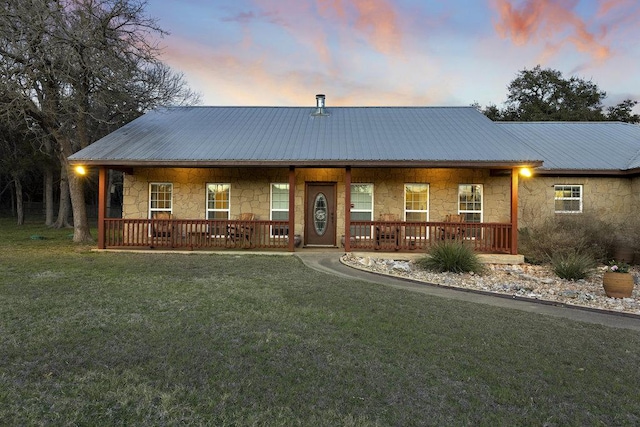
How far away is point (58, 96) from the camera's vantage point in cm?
1391

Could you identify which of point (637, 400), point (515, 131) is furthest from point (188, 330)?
point (515, 131)

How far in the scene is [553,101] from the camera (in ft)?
110

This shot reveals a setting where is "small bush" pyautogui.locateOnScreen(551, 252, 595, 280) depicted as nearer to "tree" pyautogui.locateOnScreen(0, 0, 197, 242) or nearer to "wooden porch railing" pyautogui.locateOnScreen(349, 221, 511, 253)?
"wooden porch railing" pyautogui.locateOnScreen(349, 221, 511, 253)

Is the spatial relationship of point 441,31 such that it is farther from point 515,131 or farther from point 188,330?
point 188,330

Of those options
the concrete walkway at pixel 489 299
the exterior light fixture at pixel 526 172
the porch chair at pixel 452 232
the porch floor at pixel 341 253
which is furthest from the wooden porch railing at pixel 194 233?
the exterior light fixture at pixel 526 172

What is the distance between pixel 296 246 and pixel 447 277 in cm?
518

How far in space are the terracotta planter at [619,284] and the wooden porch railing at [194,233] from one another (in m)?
7.82

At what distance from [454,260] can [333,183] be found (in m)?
5.09

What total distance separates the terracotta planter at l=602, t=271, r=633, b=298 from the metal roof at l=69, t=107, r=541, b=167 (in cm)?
426

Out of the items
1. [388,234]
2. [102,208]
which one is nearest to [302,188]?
[388,234]

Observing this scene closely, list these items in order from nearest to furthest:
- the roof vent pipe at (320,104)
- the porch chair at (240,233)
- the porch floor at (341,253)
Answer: the porch floor at (341,253) < the porch chair at (240,233) < the roof vent pipe at (320,104)

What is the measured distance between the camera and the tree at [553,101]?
3122 centimetres

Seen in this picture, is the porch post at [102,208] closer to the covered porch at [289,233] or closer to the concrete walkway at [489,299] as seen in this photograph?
the covered porch at [289,233]

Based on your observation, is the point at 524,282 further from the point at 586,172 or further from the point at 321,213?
the point at 321,213
